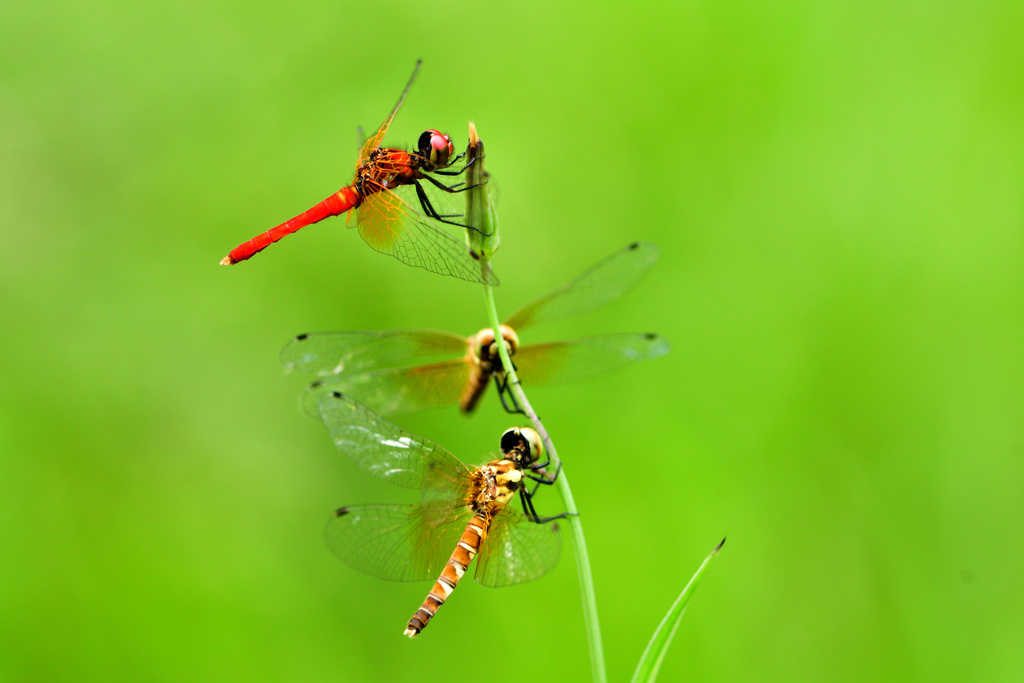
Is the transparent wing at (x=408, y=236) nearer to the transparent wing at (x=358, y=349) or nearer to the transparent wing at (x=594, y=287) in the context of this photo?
the transparent wing at (x=358, y=349)

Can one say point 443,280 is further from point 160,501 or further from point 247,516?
point 160,501

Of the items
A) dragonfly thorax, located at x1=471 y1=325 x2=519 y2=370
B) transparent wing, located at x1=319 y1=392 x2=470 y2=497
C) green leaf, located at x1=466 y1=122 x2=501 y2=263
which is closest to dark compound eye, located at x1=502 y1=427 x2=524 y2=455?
transparent wing, located at x1=319 y1=392 x2=470 y2=497

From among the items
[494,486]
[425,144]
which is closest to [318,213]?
[425,144]

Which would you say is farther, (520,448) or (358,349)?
(358,349)

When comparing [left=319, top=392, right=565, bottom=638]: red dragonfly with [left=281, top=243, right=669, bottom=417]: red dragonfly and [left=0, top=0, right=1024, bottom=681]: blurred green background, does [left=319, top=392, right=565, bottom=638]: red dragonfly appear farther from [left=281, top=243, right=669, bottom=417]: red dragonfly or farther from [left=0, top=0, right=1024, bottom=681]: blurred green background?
[left=0, top=0, right=1024, bottom=681]: blurred green background

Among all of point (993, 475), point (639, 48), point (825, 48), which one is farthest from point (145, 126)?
point (993, 475)

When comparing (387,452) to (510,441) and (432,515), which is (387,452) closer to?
(432,515)

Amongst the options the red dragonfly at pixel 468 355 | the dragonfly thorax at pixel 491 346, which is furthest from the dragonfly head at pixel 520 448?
the red dragonfly at pixel 468 355
